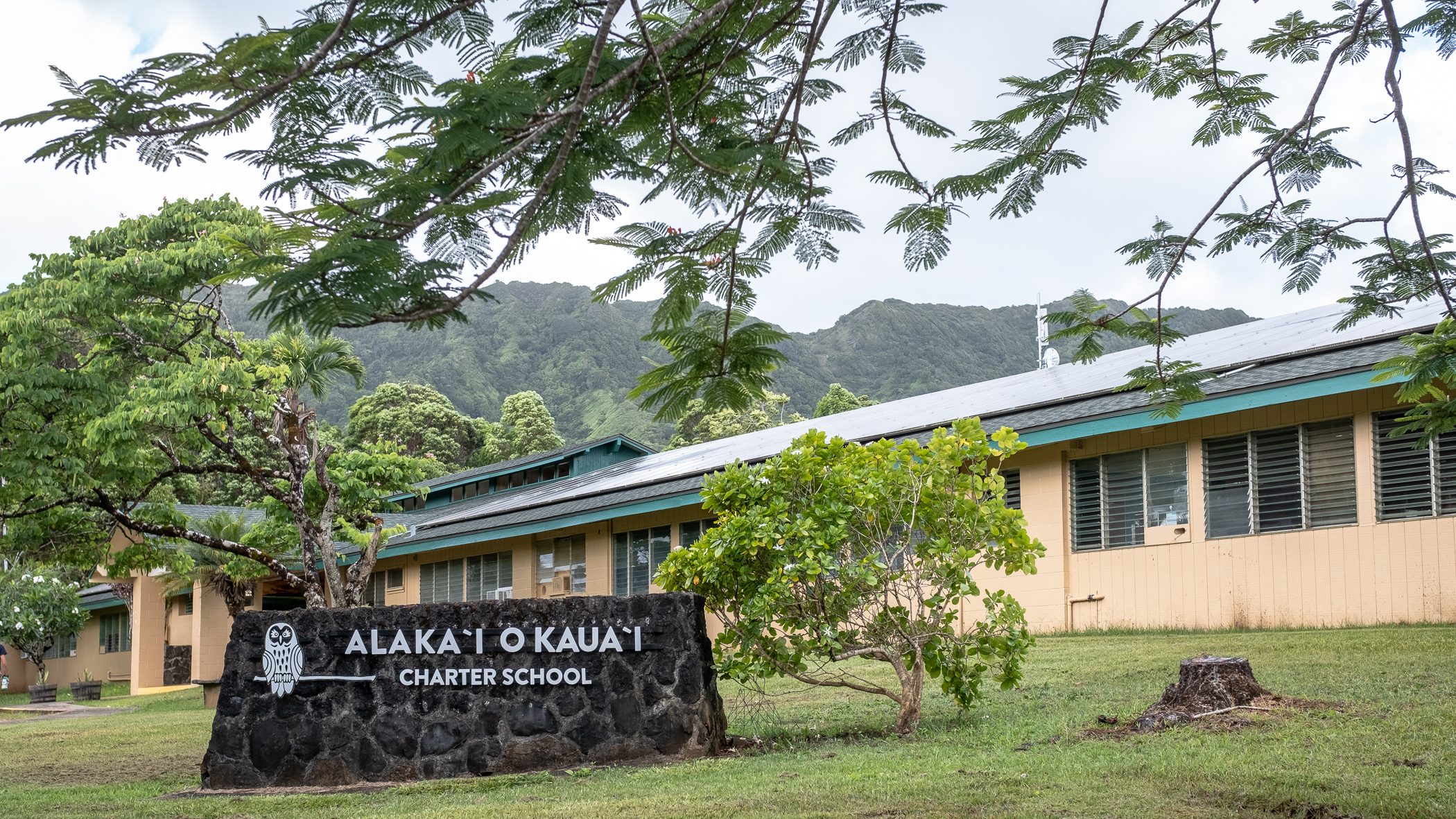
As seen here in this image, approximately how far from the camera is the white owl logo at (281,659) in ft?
34.2

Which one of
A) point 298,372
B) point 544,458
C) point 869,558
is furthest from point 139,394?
point 544,458

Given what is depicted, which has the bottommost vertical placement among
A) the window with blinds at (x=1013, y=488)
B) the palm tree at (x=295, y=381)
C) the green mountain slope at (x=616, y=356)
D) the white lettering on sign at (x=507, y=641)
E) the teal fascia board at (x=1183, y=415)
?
the white lettering on sign at (x=507, y=641)

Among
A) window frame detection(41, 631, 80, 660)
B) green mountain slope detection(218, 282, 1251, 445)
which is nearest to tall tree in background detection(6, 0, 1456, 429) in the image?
window frame detection(41, 631, 80, 660)

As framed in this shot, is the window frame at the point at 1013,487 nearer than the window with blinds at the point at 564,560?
Yes

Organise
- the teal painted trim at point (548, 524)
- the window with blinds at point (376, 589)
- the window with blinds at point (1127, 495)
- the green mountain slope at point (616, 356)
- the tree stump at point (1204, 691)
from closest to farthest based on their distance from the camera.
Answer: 1. the tree stump at point (1204, 691)
2. the window with blinds at point (1127, 495)
3. the teal painted trim at point (548, 524)
4. the window with blinds at point (376, 589)
5. the green mountain slope at point (616, 356)

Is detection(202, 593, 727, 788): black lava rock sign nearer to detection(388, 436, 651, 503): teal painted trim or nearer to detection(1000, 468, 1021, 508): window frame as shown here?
detection(1000, 468, 1021, 508): window frame

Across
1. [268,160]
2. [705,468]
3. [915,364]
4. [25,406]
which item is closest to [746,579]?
[268,160]

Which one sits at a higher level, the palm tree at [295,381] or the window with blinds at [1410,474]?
the palm tree at [295,381]

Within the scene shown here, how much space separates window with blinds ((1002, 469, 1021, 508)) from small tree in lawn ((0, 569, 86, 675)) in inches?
1047

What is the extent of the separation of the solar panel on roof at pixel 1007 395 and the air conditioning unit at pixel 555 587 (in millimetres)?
1606

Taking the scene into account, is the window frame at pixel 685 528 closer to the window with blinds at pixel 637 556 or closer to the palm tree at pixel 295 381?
the window with blinds at pixel 637 556

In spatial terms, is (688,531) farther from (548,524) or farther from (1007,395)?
(1007,395)

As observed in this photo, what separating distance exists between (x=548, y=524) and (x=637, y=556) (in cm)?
198

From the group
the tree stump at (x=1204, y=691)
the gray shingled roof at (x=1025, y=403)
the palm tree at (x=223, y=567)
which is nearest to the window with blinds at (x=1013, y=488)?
the gray shingled roof at (x=1025, y=403)
